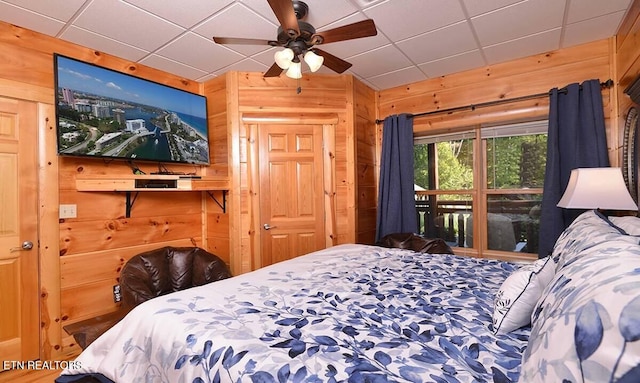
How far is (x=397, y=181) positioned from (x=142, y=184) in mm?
2610

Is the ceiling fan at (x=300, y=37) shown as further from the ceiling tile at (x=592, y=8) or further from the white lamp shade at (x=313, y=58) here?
the ceiling tile at (x=592, y=8)

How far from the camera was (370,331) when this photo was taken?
102 centimetres

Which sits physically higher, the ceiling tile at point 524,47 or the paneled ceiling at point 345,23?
the paneled ceiling at point 345,23

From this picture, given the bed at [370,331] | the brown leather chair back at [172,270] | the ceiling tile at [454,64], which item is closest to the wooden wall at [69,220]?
the brown leather chair back at [172,270]

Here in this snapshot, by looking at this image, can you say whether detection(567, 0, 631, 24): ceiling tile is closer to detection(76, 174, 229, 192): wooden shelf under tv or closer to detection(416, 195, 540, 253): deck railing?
detection(416, 195, 540, 253): deck railing

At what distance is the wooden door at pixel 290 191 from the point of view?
3230mm

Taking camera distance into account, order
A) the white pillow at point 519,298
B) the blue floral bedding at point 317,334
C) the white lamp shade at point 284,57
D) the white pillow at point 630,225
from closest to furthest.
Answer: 1. the blue floral bedding at point 317,334
2. the white pillow at point 519,298
3. the white pillow at point 630,225
4. the white lamp shade at point 284,57

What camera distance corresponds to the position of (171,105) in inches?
120

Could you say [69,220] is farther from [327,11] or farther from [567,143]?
[567,143]

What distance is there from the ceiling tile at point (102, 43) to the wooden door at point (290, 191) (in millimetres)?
1312

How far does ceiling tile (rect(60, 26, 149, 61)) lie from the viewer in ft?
7.85

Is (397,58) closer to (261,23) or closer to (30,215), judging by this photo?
(261,23)

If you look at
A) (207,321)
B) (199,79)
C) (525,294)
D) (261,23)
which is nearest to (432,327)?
(525,294)

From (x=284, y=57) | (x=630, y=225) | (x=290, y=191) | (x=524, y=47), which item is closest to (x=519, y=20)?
(x=524, y=47)
